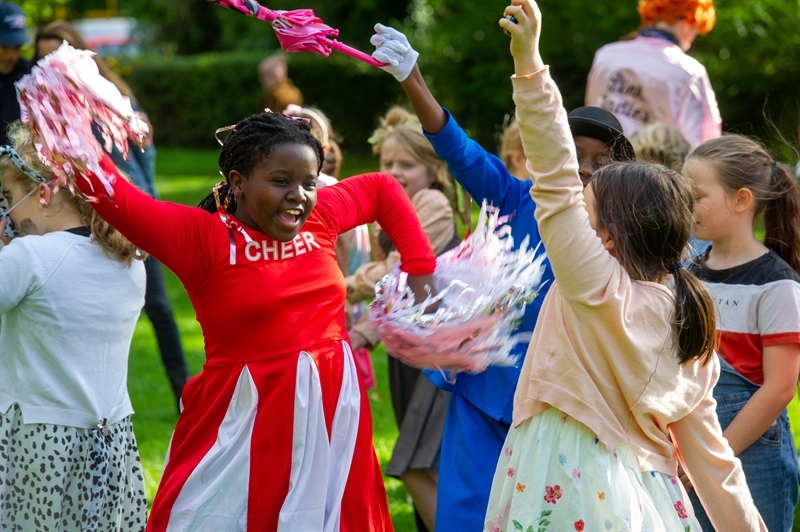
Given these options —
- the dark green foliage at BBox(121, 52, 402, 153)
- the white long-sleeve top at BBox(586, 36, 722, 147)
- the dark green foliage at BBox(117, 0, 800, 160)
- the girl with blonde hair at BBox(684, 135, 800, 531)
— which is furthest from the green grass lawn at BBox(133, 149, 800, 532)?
the dark green foliage at BBox(121, 52, 402, 153)

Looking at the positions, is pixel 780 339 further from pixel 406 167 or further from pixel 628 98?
pixel 628 98

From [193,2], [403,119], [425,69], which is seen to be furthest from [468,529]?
[193,2]

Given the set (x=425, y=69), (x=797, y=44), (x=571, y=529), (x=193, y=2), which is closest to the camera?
(x=571, y=529)

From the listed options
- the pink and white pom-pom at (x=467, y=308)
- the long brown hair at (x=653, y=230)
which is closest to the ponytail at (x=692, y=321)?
the long brown hair at (x=653, y=230)

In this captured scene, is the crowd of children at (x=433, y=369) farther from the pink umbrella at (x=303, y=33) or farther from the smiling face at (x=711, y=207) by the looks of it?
the pink umbrella at (x=303, y=33)

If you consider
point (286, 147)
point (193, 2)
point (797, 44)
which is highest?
point (286, 147)

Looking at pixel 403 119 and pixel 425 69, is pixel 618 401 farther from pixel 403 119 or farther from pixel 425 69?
pixel 425 69

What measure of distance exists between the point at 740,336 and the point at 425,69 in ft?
48.9

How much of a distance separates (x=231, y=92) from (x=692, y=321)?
21.5 metres

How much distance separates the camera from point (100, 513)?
141 inches

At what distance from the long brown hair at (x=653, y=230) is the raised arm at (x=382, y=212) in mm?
707

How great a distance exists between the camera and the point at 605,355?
101 inches

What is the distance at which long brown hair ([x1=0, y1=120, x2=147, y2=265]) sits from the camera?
3463 mm

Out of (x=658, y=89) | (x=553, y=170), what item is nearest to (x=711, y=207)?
(x=553, y=170)
